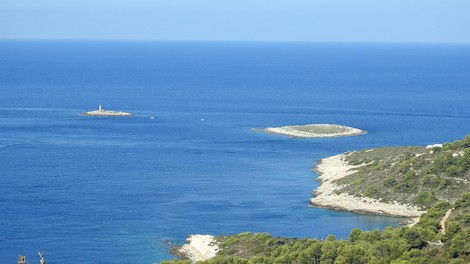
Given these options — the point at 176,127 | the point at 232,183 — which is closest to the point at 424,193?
the point at 232,183

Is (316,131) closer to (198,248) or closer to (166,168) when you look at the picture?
(166,168)

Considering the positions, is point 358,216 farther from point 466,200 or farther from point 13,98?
point 13,98

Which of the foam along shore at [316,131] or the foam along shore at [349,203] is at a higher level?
the foam along shore at [316,131]

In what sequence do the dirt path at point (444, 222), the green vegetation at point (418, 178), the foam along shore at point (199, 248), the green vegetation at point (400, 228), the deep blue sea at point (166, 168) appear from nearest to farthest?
the green vegetation at point (400, 228)
the dirt path at point (444, 222)
the foam along shore at point (199, 248)
the deep blue sea at point (166, 168)
the green vegetation at point (418, 178)

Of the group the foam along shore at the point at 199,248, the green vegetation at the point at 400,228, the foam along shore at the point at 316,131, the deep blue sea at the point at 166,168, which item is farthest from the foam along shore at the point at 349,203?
the foam along shore at the point at 316,131

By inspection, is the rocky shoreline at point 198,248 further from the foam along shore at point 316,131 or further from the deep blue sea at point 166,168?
the foam along shore at point 316,131

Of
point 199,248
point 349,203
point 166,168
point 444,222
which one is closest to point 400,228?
point 444,222

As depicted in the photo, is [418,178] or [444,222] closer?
[444,222]
